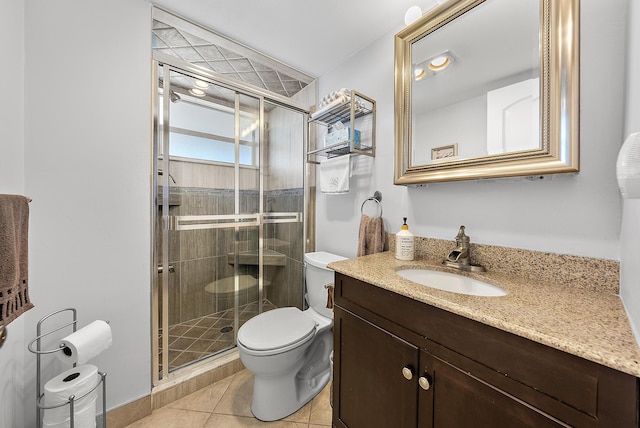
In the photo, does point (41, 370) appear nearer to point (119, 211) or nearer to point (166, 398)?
point (166, 398)

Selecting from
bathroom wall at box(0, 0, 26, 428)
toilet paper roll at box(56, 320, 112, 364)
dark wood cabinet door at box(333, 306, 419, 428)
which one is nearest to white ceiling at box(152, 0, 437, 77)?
bathroom wall at box(0, 0, 26, 428)

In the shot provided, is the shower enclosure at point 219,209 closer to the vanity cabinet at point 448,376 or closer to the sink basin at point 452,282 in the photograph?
the vanity cabinet at point 448,376

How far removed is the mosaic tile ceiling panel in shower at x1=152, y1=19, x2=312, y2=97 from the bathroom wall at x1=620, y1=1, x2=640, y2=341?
6.04 ft

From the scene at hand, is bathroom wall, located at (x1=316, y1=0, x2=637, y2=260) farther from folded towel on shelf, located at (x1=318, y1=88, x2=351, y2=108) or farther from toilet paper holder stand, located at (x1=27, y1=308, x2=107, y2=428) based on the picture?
toilet paper holder stand, located at (x1=27, y1=308, x2=107, y2=428)

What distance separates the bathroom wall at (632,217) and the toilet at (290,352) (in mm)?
1139

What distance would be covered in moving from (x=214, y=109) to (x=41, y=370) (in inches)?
66.4

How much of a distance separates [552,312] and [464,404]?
0.34 m

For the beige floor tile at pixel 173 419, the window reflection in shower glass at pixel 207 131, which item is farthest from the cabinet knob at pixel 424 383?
the window reflection in shower glass at pixel 207 131

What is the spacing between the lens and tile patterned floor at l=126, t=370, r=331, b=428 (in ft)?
4.16

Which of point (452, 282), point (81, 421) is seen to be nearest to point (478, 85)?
point (452, 282)

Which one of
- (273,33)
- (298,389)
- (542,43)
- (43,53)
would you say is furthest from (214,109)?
(298,389)

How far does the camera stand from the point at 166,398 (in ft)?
4.57

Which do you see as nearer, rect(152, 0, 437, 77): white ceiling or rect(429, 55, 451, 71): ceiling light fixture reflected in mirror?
rect(429, 55, 451, 71): ceiling light fixture reflected in mirror

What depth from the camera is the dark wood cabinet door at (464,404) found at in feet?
1.77
